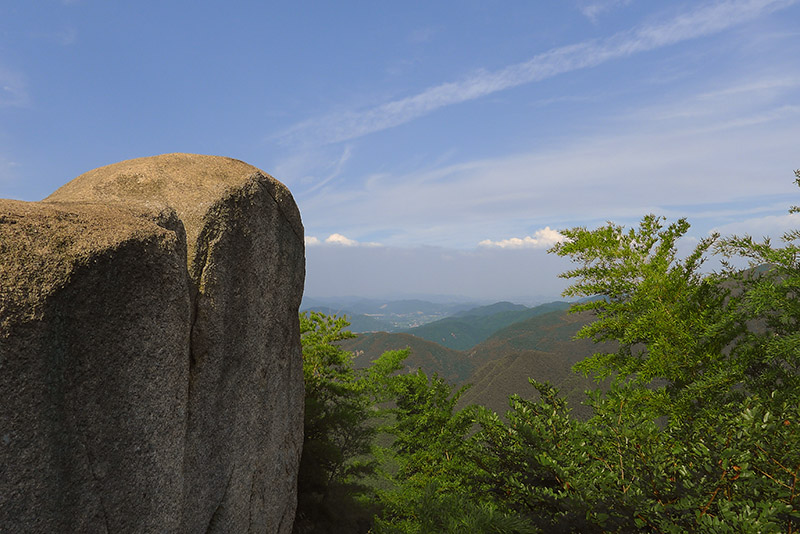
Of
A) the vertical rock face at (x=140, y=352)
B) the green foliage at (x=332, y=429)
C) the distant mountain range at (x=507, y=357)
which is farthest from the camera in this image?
the distant mountain range at (x=507, y=357)

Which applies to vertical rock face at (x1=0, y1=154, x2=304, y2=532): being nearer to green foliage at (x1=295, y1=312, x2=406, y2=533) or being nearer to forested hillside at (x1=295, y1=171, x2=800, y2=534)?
forested hillside at (x1=295, y1=171, x2=800, y2=534)

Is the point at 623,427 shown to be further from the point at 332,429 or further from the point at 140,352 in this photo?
the point at 332,429

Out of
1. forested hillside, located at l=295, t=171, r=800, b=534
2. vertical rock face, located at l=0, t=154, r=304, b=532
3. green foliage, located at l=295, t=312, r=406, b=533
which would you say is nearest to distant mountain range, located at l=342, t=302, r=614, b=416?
green foliage, located at l=295, t=312, r=406, b=533

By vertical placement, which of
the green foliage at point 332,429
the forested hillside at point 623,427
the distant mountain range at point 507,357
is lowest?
the distant mountain range at point 507,357

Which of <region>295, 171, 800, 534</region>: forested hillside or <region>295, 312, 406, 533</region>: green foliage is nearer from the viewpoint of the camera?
<region>295, 171, 800, 534</region>: forested hillside

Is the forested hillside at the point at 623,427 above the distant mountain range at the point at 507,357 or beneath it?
above

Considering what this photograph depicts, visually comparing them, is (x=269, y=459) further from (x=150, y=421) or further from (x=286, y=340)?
(x=150, y=421)

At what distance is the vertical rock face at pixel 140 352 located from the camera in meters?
4.09

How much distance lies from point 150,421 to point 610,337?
46.2ft

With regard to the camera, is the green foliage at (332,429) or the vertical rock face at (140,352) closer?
the vertical rock face at (140,352)

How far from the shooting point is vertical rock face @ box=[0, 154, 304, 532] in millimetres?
4094

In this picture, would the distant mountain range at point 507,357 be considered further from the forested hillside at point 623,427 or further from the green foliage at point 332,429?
the forested hillside at point 623,427

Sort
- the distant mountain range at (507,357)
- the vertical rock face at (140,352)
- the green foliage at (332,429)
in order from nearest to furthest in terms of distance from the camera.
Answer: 1. the vertical rock face at (140,352)
2. the green foliage at (332,429)
3. the distant mountain range at (507,357)

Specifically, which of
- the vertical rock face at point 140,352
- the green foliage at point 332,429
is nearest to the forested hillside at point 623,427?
the green foliage at point 332,429
